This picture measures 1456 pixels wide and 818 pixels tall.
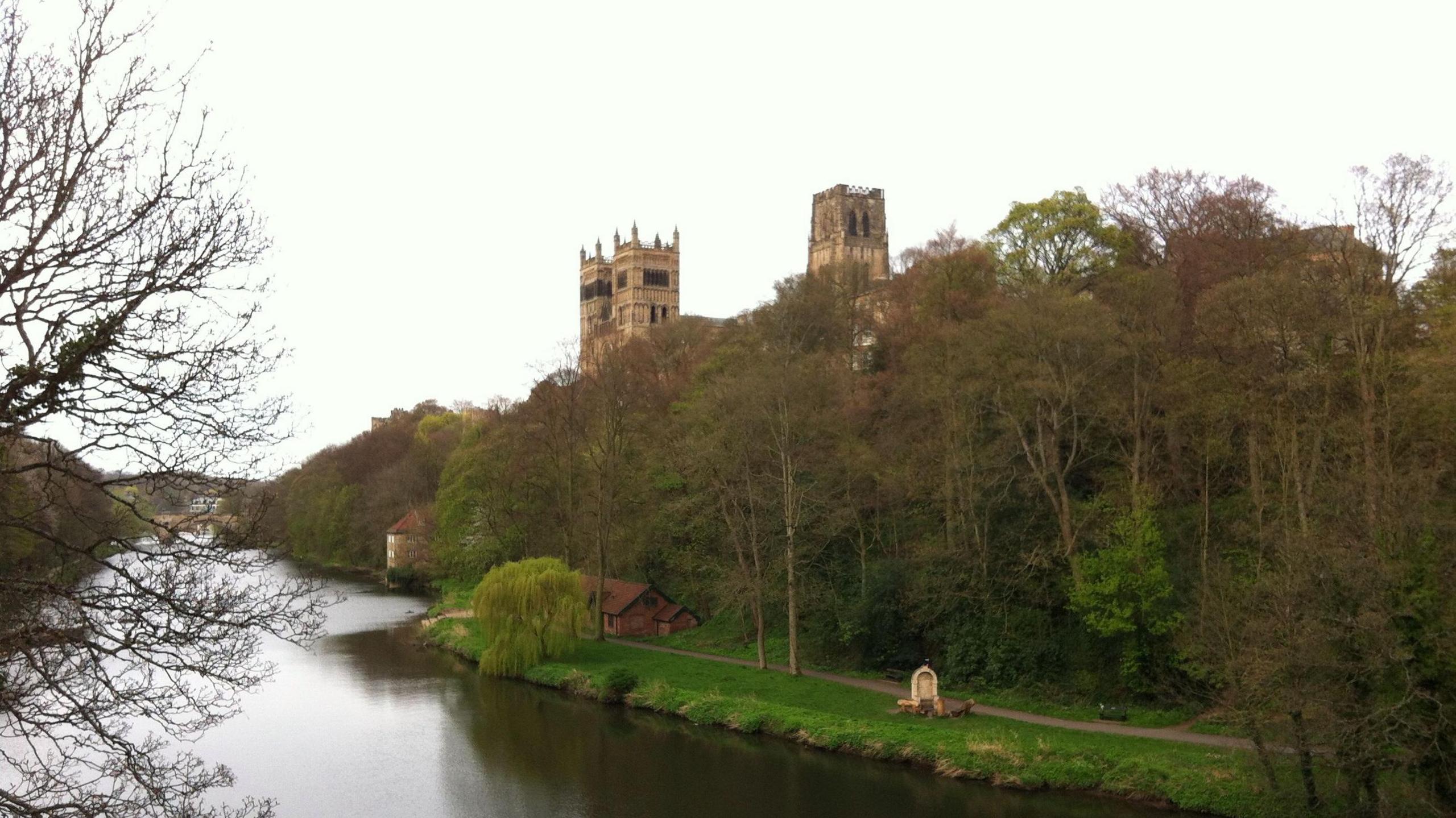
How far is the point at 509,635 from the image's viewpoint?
109ft

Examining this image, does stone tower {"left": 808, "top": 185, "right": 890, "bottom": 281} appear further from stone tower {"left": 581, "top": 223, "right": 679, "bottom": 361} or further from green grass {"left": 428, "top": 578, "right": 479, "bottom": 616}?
green grass {"left": 428, "top": 578, "right": 479, "bottom": 616}

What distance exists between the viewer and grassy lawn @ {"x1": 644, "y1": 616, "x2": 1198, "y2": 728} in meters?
23.5

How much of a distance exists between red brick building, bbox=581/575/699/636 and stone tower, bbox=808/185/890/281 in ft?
158

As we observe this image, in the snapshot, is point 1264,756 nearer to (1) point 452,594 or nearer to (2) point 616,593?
(2) point 616,593

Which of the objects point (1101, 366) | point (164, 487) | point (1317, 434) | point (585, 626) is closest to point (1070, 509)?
point (1101, 366)

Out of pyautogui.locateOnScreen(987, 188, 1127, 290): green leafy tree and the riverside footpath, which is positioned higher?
pyautogui.locateOnScreen(987, 188, 1127, 290): green leafy tree

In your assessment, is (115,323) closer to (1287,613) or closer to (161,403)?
(161,403)

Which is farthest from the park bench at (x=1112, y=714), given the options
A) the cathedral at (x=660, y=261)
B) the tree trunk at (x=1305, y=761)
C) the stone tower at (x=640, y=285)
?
the stone tower at (x=640, y=285)

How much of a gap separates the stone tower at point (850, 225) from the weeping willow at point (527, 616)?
53339 mm

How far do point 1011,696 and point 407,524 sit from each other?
42.4 meters

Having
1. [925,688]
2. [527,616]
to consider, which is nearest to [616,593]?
[527,616]

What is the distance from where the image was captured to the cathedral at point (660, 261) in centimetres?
8400

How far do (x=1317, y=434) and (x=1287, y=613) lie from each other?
687cm

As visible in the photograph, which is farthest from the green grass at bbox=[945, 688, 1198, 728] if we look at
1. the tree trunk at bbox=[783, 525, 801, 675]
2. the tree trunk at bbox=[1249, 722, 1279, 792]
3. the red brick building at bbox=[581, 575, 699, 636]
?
the red brick building at bbox=[581, 575, 699, 636]
